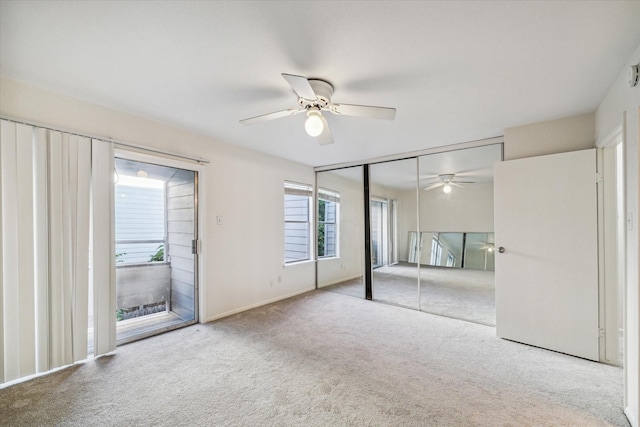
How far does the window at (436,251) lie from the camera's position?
14.8ft

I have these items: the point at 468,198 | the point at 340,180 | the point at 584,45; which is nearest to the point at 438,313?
the point at 468,198

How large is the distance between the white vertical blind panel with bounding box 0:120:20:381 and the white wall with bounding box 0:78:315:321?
0.96 ft

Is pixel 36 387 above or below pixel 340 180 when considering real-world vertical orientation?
below

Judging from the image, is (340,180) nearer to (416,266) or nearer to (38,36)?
(416,266)

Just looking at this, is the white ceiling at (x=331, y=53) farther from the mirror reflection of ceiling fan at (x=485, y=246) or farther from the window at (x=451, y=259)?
the window at (x=451, y=259)

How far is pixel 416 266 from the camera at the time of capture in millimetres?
4344

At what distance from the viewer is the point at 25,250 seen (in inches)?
86.1

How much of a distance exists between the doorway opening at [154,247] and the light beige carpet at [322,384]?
40 centimetres

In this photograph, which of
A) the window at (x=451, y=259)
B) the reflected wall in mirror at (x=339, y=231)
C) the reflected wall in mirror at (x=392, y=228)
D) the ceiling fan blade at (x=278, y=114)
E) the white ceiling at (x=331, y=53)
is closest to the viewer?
the white ceiling at (x=331, y=53)

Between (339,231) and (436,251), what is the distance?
1.75 meters

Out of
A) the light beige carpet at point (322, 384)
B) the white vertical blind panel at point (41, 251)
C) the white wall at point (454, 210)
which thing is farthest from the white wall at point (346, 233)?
the white vertical blind panel at point (41, 251)

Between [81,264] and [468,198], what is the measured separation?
483 centimetres

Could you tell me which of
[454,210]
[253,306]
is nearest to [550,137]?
[454,210]

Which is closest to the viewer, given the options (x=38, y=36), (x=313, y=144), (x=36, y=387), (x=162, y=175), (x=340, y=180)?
(x=38, y=36)
